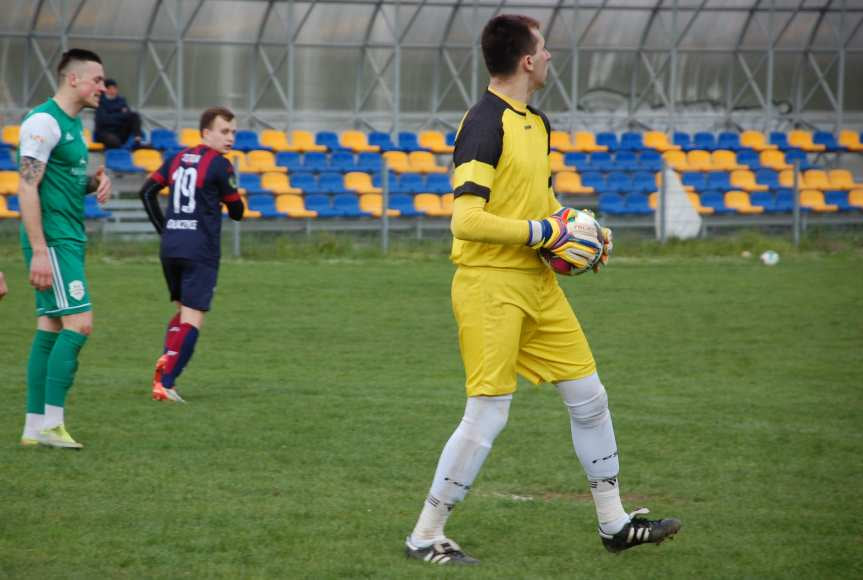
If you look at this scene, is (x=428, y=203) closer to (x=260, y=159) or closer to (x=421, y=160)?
(x=421, y=160)

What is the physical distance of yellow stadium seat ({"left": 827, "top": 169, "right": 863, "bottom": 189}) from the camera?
25.4 m

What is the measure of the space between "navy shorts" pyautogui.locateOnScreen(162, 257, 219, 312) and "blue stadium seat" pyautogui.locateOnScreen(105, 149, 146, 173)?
12750 millimetres

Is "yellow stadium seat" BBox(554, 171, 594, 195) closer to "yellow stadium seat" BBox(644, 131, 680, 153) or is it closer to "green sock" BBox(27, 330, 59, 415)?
"yellow stadium seat" BBox(644, 131, 680, 153)

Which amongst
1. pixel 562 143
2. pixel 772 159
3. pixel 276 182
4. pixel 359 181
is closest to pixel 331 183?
pixel 359 181

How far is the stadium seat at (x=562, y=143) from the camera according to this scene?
2580 cm

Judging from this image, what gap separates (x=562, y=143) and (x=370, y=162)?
4813mm

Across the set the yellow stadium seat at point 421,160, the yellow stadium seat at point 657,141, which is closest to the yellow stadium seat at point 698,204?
the yellow stadium seat at point 657,141

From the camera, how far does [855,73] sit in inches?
1236

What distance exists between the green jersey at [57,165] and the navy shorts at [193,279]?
171cm

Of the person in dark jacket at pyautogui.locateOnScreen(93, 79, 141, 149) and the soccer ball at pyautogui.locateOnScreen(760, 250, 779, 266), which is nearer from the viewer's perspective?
the soccer ball at pyautogui.locateOnScreen(760, 250, 779, 266)

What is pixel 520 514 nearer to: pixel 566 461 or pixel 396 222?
pixel 566 461

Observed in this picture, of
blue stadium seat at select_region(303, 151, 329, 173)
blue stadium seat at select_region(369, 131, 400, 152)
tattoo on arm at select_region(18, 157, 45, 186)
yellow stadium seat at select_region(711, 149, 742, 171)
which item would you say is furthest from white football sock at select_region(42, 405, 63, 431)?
yellow stadium seat at select_region(711, 149, 742, 171)

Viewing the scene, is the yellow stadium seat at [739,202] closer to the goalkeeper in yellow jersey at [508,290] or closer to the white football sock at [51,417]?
the white football sock at [51,417]

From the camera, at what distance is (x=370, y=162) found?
23.7 meters
